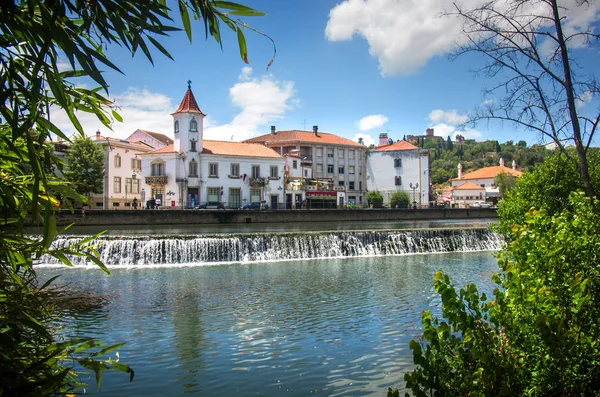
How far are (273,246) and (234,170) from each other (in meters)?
32.0

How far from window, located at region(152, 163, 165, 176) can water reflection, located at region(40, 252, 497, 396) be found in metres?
34.1

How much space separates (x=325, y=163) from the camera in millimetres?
68562

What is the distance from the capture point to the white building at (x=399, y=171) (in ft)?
227

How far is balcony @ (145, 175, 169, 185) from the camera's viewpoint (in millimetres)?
50219

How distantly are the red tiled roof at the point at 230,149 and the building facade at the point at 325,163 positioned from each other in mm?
4821

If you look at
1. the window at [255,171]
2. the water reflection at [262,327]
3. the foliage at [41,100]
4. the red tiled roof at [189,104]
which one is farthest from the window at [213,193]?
the foliage at [41,100]

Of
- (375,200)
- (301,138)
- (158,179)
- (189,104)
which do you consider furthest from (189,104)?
(375,200)

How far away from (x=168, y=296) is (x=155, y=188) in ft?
132

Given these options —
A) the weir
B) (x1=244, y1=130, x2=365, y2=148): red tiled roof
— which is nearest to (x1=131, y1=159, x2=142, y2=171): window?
(x1=244, y1=130, x2=365, y2=148): red tiled roof

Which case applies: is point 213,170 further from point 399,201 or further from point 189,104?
point 399,201

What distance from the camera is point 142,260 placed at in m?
20.5

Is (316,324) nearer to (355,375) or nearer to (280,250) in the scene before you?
(355,375)

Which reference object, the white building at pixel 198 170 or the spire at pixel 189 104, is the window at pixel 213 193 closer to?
the white building at pixel 198 170

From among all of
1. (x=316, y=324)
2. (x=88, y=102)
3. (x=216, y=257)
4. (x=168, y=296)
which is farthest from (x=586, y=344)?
(x=216, y=257)
